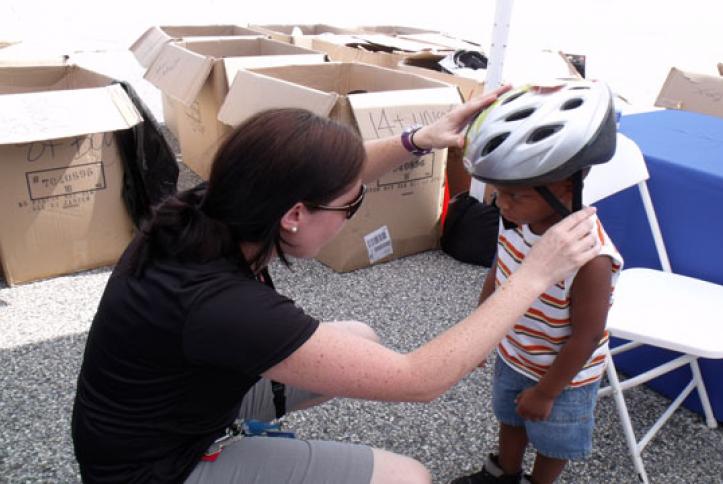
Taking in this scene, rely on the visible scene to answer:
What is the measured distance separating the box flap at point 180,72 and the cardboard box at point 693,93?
11.1 feet

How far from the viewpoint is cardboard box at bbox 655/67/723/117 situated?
438 cm

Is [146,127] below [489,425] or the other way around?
the other way around

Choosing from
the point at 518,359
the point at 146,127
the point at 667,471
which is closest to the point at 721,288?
the point at 667,471

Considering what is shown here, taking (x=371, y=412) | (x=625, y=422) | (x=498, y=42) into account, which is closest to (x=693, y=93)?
(x=498, y=42)

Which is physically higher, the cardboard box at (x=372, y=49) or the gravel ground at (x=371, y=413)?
the cardboard box at (x=372, y=49)

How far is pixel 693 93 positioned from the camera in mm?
4516

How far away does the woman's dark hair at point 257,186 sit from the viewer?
1.26 meters

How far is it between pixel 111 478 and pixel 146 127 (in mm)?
2587

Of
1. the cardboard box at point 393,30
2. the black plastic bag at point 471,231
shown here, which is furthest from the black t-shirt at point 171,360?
the cardboard box at point 393,30

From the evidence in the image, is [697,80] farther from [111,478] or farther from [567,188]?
[111,478]

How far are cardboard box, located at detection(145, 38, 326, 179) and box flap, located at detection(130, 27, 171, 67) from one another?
21 centimetres

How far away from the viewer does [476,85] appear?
401 centimetres

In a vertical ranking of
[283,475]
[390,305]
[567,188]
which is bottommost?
[390,305]

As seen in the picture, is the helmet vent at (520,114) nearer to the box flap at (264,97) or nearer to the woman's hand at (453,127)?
the woman's hand at (453,127)
